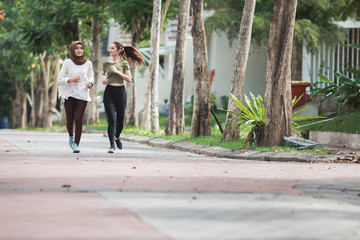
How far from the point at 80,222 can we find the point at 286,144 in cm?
1017

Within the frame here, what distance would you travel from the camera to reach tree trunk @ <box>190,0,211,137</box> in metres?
20.5

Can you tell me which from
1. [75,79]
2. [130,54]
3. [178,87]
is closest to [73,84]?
[75,79]

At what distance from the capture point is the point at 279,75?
1656 cm

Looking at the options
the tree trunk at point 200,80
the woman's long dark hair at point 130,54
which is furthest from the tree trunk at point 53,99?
the woman's long dark hair at point 130,54

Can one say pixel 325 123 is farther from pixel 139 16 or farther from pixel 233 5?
pixel 233 5

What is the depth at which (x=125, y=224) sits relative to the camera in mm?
6715

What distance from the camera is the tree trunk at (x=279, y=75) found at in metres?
16.5

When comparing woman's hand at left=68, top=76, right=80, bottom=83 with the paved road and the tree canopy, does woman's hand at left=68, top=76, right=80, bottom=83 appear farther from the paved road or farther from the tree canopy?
the tree canopy

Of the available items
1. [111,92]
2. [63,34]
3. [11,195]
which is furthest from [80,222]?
[63,34]

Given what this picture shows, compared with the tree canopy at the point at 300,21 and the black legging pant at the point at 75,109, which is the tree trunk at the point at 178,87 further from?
the tree canopy at the point at 300,21

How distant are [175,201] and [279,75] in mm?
8770

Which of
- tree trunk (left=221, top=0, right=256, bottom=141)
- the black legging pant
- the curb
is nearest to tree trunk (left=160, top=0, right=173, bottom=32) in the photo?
the curb

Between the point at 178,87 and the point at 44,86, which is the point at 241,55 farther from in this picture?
the point at 44,86

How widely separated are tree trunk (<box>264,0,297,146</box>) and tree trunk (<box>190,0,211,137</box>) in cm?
397
